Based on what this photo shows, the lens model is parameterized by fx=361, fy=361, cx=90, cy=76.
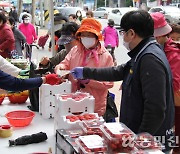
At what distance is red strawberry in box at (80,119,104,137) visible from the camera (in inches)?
72.5

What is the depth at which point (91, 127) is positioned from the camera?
6.22 feet

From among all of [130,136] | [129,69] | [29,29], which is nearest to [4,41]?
[29,29]

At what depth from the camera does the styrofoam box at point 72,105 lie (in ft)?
7.72

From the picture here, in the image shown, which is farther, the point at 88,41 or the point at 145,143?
the point at 88,41

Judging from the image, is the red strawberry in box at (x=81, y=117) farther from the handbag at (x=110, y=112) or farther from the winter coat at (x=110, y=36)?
the winter coat at (x=110, y=36)

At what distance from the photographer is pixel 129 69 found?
2.33 m

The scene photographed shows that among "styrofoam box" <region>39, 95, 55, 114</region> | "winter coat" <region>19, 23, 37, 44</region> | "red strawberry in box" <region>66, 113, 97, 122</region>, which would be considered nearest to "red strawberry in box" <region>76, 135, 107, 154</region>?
"red strawberry in box" <region>66, 113, 97, 122</region>

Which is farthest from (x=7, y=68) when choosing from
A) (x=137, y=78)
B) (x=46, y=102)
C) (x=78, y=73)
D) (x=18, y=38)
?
(x=18, y=38)

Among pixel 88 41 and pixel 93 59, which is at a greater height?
pixel 88 41

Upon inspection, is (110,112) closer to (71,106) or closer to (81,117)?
(71,106)

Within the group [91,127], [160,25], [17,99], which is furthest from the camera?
[17,99]

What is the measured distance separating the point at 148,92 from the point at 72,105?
0.56 m

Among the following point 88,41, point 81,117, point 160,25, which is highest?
point 160,25

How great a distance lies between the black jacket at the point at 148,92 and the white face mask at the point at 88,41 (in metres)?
0.78
